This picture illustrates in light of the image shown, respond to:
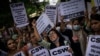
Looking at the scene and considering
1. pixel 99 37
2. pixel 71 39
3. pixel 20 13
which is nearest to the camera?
pixel 99 37

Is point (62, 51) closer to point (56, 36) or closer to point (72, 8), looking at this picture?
point (56, 36)

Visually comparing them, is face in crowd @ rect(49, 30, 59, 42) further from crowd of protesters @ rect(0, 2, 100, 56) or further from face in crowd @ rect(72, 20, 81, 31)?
face in crowd @ rect(72, 20, 81, 31)

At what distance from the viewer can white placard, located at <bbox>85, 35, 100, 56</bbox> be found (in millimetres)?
5281

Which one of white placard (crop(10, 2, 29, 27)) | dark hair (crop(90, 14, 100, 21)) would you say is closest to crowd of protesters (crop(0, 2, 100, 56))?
dark hair (crop(90, 14, 100, 21))

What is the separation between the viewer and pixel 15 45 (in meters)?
5.98

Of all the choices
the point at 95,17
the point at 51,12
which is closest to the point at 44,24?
the point at 51,12

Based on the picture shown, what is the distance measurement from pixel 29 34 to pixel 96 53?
1.31 metres

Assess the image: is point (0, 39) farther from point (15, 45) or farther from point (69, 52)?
point (69, 52)

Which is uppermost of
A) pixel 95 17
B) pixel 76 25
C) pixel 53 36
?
pixel 95 17

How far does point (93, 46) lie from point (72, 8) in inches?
28.8

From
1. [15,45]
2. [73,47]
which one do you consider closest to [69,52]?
[73,47]

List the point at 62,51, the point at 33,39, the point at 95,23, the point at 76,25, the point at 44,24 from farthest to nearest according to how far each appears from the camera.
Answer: the point at 33,39 < the point at 44,24 < the point at 62,51 < the point at 76,25 < the point at 95,23

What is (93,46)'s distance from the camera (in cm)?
532

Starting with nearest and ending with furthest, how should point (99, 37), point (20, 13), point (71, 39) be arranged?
1. point (99, 37)
2. point (71, 39)
3. point (20, 13)
